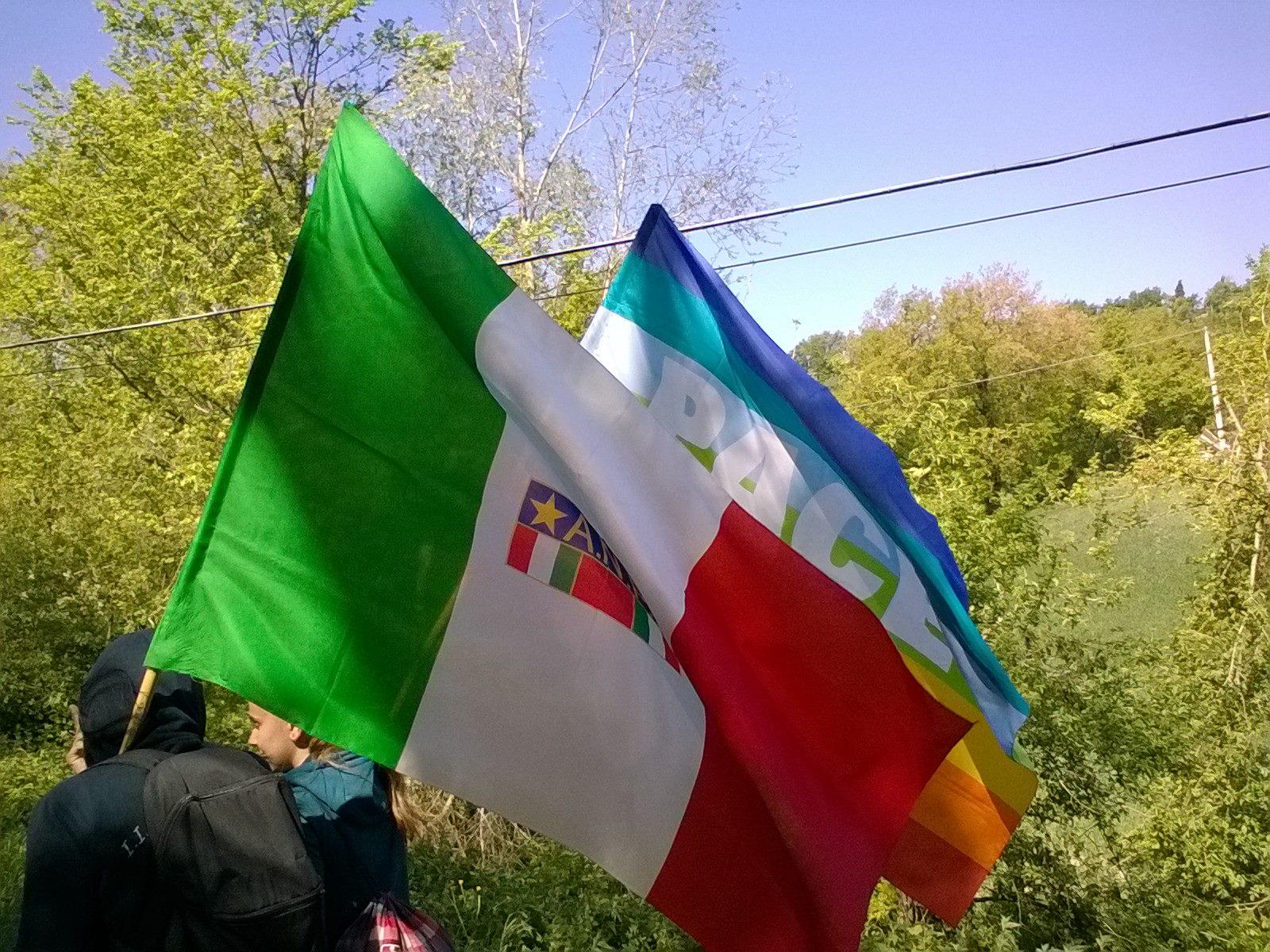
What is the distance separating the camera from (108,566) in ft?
49.2

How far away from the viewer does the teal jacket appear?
7.88 ft

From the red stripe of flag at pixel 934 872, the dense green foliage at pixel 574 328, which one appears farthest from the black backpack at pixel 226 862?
the dense green foliage at pixel 574 328

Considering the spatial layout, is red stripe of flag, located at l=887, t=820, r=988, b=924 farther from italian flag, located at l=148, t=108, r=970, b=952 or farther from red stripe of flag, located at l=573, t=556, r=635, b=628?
red stripe of flag, located at l=573, t=556, r=635, b=628

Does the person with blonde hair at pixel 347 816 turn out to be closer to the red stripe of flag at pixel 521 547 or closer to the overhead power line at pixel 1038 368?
the red stripe of flag at pixel 521 547

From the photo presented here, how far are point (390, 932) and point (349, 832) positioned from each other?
236 mm

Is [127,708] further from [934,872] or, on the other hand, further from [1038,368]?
[1038,368]

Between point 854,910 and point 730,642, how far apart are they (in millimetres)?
645

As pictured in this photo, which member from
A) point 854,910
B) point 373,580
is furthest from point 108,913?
point 854,910

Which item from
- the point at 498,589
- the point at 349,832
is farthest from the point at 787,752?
the point at 349,832

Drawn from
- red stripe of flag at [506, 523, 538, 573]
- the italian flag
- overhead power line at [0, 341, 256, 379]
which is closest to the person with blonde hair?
the italian flag

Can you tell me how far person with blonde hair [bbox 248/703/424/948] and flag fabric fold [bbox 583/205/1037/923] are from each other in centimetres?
139

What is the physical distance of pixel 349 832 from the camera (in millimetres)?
2463

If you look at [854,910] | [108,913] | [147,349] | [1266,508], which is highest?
[1266,508]

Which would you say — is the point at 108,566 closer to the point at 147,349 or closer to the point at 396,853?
the point at 147,349
